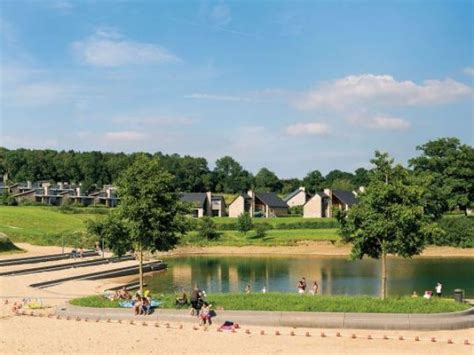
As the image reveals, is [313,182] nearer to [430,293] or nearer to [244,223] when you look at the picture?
[244,223]

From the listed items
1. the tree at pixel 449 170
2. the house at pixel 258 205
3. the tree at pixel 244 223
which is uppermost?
the tree at pixel 449 170

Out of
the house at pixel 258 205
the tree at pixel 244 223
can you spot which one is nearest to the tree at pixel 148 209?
the tree at pixel 244 223

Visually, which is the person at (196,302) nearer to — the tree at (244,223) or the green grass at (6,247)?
the green grass at (6,247)

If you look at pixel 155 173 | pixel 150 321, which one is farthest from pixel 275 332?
pixel 155 173

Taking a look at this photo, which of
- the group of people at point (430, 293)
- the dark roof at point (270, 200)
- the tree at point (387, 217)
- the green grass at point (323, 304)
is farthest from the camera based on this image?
the dark roof at point (270, 200)

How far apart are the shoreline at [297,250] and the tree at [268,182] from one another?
322 feet

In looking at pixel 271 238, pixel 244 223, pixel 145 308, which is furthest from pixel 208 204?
pixel 145 308

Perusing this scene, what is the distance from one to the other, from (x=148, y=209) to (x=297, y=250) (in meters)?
52.5

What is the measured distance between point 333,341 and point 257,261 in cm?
4992

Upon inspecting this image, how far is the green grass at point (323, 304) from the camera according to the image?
26.3 metres

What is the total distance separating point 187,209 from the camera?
33.7m

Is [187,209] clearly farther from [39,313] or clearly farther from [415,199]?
[415,199]

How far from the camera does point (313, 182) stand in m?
171

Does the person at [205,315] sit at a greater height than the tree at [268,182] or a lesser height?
lesser
